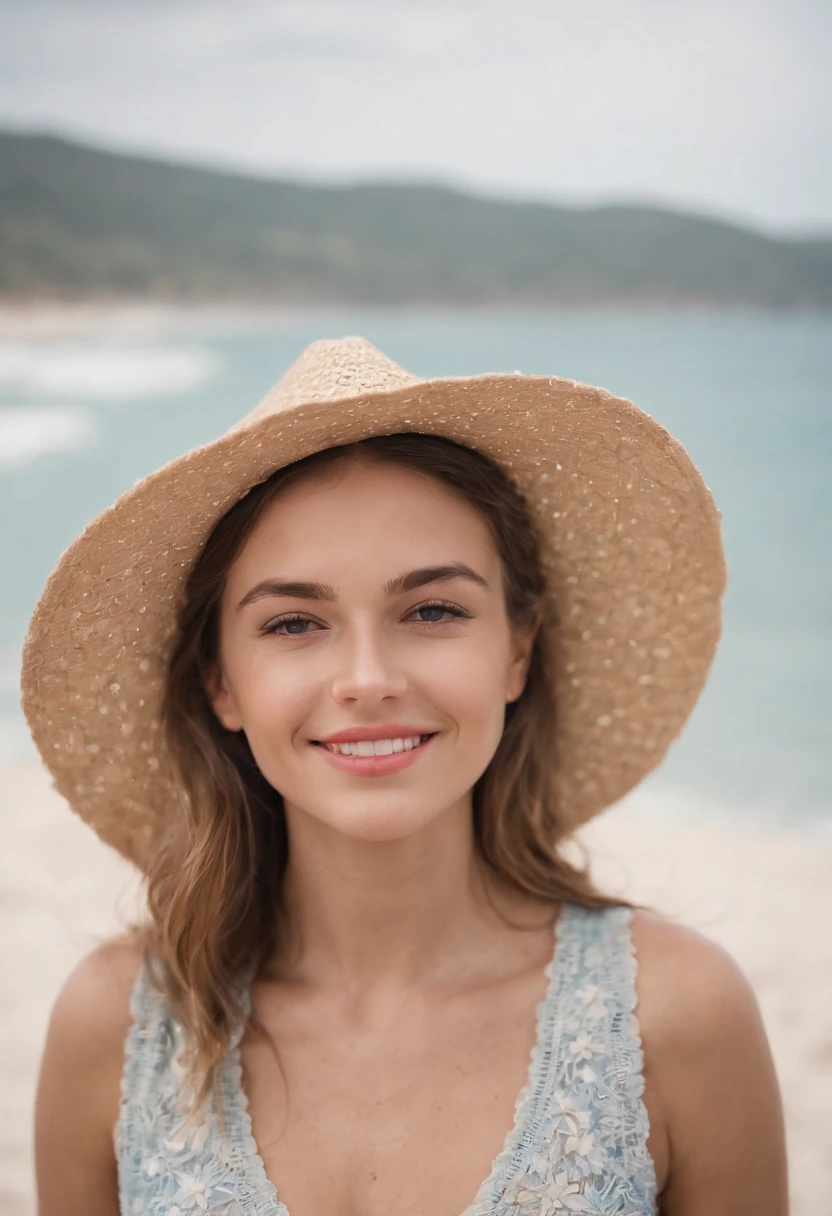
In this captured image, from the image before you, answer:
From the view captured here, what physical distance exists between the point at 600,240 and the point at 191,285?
130 inches

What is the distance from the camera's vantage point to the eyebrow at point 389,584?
56.7 inches

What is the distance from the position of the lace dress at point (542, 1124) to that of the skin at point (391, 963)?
0.03 m

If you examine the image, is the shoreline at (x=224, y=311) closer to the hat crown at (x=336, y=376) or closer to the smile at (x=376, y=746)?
the hat crown at (x=336, y=376)

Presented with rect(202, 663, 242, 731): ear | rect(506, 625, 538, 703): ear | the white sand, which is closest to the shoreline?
the white sand

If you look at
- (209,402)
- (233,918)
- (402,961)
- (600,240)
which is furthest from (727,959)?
(209,402)

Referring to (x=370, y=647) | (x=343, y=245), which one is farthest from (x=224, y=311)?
(x=370, y=647)

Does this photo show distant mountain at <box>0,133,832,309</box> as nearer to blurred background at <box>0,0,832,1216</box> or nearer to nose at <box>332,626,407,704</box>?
blurred background at <box>0,0,832,1216</box>

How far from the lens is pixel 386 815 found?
56.9 inches

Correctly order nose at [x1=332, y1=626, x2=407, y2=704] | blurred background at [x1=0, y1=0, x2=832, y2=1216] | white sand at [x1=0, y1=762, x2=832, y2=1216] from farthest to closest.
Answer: blurred background at [x1=0, y1=0, x2=832, y2=1216] < white sand at [x1=0, y1=762, x2=832, y2=1216] < nose at [x1=332, y1=626, x2=407, y2=704]

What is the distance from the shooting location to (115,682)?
1709mm

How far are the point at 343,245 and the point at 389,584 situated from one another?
27.5 ft

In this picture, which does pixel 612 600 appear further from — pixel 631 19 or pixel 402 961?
pixel 631 19

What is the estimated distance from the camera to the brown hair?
1.60m

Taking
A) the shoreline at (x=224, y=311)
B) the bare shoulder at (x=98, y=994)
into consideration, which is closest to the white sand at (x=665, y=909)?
the bare shoulder at (x=98, y=994)
